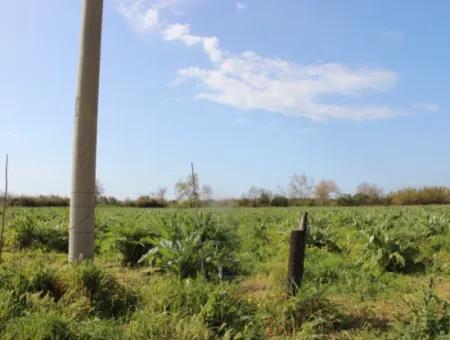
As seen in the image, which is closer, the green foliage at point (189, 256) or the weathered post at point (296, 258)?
the weathered post at point (296, 258)

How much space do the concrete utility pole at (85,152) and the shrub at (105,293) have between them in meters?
0.96

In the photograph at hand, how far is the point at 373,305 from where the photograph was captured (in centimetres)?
554

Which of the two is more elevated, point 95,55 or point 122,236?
point 95,55

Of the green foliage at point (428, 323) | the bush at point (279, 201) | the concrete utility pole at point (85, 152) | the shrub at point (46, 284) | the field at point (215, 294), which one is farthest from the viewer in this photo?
the bush at point (279, 201)

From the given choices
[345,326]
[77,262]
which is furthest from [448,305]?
[77,262]

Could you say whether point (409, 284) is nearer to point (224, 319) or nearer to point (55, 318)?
point (224, 319)

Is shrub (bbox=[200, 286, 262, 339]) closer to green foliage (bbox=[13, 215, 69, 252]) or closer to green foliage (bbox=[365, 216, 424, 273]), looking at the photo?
green foliage (bbox=[365, 216, 424, 273])

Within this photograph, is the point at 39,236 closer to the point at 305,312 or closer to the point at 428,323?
the point at 305,312

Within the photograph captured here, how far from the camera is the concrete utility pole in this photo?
6246mm

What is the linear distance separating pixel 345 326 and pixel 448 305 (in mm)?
965

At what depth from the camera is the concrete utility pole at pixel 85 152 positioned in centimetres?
625

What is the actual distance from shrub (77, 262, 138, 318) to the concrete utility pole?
96 centimetres

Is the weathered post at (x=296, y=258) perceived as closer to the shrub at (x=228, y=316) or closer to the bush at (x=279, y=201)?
the shrub at (x=228, y=316)

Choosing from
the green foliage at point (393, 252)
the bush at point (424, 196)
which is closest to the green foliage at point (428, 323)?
the green foliage at point (393, 252)
